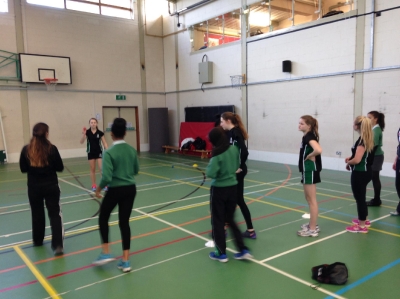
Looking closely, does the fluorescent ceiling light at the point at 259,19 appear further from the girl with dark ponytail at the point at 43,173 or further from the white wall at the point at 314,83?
the girl with dark ponytail at the point at 43,173

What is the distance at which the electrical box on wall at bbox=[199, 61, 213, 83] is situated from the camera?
49.7 feet

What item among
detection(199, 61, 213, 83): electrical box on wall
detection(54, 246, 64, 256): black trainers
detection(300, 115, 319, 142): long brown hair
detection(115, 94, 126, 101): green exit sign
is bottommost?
detection(54, 246, 64, 256): black trainers

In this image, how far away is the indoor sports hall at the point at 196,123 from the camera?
150 inches

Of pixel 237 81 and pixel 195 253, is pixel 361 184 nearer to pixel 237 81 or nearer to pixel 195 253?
pixel 195 253

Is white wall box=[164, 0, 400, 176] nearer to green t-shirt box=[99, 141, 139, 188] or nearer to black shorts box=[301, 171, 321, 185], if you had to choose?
black shorts box=[301, 171, 321, 185]

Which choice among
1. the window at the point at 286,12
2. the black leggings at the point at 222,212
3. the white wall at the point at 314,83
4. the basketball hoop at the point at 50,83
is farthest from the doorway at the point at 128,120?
the black leggings at the point at 222,212

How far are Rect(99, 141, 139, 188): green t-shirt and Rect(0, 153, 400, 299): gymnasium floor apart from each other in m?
1.07

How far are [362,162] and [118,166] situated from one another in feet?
10.9

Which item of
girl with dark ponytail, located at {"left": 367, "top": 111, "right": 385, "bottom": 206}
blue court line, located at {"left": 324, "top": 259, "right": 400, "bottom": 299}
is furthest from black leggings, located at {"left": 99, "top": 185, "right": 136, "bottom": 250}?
girl with dark ponytail, located at {"left": 367, "top": 111, "right": 385, "bottom": 206}

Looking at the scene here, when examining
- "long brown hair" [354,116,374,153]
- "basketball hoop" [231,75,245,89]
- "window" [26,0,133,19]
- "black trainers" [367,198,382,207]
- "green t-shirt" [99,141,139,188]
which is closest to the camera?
"green t-shirt" [99,141,139,188]

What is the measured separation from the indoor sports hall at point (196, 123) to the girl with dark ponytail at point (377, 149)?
0.47 metres

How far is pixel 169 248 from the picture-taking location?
453 cm

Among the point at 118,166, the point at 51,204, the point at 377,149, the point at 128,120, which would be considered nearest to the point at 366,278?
the point at 118,166

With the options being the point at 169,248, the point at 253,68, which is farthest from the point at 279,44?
the point at 169,248
